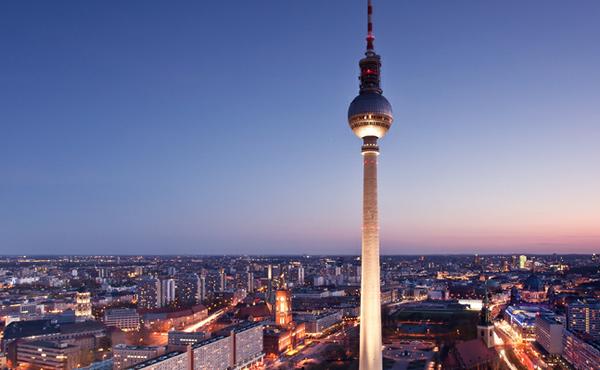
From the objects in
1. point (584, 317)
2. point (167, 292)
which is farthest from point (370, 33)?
point (167, 292)

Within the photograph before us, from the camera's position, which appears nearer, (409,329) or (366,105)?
(366,105)

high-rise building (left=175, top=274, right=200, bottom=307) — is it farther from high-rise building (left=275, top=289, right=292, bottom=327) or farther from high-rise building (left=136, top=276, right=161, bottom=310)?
high-rise building (left=275, top=289, right=292, bottom=327)

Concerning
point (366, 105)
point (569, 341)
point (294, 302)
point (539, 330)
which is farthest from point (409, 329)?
point (366, 105)

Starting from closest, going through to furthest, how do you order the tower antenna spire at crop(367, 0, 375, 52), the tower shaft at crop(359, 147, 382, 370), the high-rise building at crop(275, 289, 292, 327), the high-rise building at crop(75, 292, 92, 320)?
the tower shaft at crop(359, 147, 382, 370)
the tower antenna spire at crop(367, 0, 375, 52)
the high-rise building at crop(275, 289, 292, 327)
the high-rise building at crop(75, 292, 92, 320)

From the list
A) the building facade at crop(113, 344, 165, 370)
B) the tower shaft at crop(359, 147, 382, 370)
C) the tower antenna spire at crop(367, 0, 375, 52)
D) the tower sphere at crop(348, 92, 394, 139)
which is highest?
the tower antenna spire at crop(367, 0, 375, 52)

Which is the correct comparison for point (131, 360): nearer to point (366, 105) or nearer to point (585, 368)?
point (366, 105)

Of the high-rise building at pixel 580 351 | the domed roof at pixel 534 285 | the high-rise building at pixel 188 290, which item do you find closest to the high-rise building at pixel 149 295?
the high-rise building at pixel 188 290

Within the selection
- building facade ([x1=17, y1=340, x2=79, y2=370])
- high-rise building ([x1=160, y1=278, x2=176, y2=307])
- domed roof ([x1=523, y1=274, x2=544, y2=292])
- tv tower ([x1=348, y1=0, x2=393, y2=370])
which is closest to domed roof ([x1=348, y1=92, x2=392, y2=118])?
tv tower ([x1=348, y1=0, x2=393, y2=370])

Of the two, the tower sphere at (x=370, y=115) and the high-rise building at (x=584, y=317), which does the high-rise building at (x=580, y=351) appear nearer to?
the high-rise building at (x=584, y=317)
